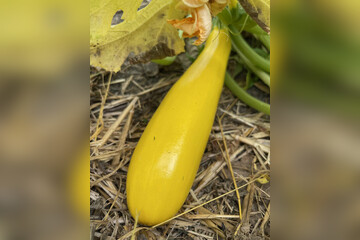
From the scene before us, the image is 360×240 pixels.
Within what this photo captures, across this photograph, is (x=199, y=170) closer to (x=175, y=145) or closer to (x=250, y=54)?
(x=175, y=145)

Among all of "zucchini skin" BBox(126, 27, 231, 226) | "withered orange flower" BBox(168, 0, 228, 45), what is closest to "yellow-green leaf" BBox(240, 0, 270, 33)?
"withered orange flower" BBox(168, 0, 228, 45)

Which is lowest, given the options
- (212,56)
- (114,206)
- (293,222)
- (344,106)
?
(114,206)

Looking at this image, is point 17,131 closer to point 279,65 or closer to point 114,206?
point 279,65

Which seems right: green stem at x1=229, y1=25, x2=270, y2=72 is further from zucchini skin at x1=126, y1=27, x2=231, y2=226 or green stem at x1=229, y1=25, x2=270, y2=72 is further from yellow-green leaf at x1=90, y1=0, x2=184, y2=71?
yellow-green leaf at x1=90, y1=0, x2=184, y2=71

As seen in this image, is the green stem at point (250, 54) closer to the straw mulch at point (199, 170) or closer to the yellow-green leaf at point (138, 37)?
the straw mulch at point (199, 170)

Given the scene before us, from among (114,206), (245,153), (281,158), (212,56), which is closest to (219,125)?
(245,153)

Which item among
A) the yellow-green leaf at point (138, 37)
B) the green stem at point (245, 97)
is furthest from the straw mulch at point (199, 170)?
the yellow-green leaf at point (138, 37)
